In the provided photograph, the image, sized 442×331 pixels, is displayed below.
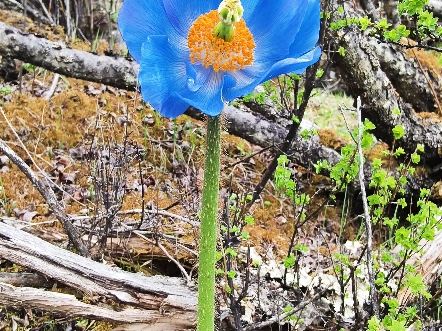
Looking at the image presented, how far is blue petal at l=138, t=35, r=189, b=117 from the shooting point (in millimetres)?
1216

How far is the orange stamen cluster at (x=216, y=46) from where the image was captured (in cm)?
128

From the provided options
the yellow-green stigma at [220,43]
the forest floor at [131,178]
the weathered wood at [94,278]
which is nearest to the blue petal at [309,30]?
the yellow-green stigma at [220,43]

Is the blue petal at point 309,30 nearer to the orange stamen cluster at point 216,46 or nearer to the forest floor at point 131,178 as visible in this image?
the orange stamen cluster at point 216,46

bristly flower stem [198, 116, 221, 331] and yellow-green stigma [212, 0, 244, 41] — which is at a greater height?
yellow-green stigma [212, 0, 244, 41]

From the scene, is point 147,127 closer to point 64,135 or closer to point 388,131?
point 64,135

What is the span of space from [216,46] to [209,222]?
431 mm

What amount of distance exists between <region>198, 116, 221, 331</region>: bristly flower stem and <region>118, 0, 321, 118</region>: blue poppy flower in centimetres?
9

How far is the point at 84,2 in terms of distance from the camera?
5.87 m

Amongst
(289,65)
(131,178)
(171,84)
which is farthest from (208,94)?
(131,178)

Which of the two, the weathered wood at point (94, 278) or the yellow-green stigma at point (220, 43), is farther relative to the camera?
the weathered wood at point (94, 278)

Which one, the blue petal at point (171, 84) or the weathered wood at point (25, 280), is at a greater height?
the blue petal at point (171, 84)

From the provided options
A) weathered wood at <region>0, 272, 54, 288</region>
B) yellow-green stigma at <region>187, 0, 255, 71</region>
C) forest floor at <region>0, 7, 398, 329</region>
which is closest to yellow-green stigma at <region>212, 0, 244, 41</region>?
yellow-green stigma at <region>187, 0, 255, 71</region>

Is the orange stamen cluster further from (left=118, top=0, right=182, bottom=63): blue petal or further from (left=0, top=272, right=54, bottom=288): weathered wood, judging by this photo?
(left=0, top=272, right=54, bottom=288): weathered wood

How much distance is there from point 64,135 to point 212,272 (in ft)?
9.25
